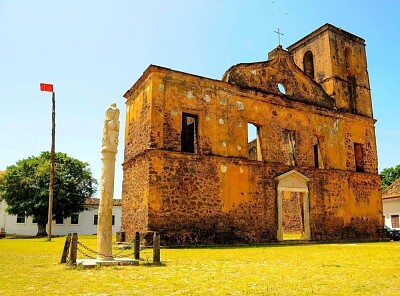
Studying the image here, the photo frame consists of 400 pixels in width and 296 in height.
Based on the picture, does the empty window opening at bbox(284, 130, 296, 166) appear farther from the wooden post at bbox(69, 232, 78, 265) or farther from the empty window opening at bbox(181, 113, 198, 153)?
the wooden post at bbox(69, 232, 78, 265)

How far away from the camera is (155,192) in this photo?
13.4 metres

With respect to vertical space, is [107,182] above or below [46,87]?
below

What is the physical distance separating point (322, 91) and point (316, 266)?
13888mm

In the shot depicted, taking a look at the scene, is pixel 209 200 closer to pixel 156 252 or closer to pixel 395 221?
pixel 156 252

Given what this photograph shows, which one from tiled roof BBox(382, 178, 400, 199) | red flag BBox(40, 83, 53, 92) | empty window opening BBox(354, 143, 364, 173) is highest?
red flag BBox(40, 83, 53, 92)

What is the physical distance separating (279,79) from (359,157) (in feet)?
22.4

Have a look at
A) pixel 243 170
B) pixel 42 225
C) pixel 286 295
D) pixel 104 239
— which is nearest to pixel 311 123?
pixel 243 170

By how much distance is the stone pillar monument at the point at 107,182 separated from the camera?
819 cm

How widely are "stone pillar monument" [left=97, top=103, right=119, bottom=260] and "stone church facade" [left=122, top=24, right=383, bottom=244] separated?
15.5 ft

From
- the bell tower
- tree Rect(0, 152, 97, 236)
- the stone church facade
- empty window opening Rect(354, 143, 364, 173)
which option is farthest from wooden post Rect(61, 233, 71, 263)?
tree Rect(0, 152, 97, 236)

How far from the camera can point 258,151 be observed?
16.8m

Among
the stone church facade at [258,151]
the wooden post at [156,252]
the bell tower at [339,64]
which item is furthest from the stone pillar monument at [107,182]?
the bell tower at [339,64]

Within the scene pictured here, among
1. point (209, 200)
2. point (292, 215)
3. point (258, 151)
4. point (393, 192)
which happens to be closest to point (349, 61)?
point (258, 151)

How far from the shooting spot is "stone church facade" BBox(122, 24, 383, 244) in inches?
554
